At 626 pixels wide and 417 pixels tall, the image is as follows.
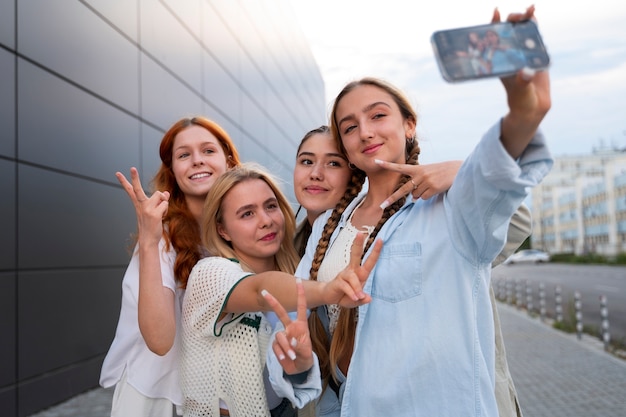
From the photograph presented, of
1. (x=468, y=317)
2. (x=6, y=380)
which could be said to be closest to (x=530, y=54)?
(x=468, y=317)

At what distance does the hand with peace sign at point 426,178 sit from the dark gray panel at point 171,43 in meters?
7.95

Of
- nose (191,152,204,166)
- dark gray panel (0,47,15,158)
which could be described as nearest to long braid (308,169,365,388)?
nose (191,152,204,166)

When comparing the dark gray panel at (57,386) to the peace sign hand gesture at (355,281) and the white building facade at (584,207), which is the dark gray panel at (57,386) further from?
the white building facade at (584,207)

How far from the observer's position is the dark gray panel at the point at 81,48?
641cm

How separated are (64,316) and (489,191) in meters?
6.20

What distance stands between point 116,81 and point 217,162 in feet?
19.1

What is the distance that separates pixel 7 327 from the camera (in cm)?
571

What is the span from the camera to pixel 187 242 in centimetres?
277

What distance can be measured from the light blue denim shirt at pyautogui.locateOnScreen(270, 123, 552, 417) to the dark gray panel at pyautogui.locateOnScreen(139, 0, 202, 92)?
815cm

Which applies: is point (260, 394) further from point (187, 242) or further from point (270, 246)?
point (187, 242)

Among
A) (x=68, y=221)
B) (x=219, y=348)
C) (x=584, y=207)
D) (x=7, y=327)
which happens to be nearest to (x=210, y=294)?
(x=219, y=348)

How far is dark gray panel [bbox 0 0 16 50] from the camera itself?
19.1ft

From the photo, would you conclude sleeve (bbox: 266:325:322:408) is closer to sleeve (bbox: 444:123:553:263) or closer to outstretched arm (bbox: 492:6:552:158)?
sleeve (bbox: 444:123:553:263)

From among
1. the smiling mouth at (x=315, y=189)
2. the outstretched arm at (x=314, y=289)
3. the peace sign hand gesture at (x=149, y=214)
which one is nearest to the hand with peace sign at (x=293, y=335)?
the outstretched arm at (x=314, y=289)
